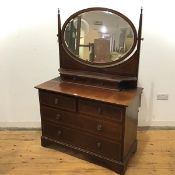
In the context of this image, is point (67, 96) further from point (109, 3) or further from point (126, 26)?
point (109, 3)

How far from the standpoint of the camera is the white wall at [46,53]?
8.35ft

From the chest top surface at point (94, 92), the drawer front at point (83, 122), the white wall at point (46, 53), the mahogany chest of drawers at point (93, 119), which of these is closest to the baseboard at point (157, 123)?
the white wall at point (46, 53)

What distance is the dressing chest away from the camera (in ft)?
7.10

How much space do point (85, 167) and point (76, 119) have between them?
0.45 m

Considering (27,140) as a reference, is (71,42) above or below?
above

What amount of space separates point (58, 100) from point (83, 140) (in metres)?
0.45

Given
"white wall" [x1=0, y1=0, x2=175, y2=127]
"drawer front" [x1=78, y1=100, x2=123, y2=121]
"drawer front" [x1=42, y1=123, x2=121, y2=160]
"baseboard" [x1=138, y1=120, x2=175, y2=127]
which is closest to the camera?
"drawer front" [x1=78, y1=100, x2=123, y2=121]

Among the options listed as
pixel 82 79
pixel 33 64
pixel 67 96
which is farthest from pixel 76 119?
pixel 33 64

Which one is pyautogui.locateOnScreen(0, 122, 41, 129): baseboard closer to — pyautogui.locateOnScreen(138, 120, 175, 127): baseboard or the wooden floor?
the wooden floor

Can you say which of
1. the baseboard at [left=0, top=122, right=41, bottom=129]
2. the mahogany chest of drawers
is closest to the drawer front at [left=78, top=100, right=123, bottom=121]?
the mahogany chest of drawers

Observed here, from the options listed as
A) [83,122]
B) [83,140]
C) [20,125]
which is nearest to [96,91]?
[83,122]

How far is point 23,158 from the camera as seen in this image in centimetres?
245

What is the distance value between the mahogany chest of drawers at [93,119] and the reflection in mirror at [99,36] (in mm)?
333

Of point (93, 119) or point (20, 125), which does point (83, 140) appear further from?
point (20, 125)
